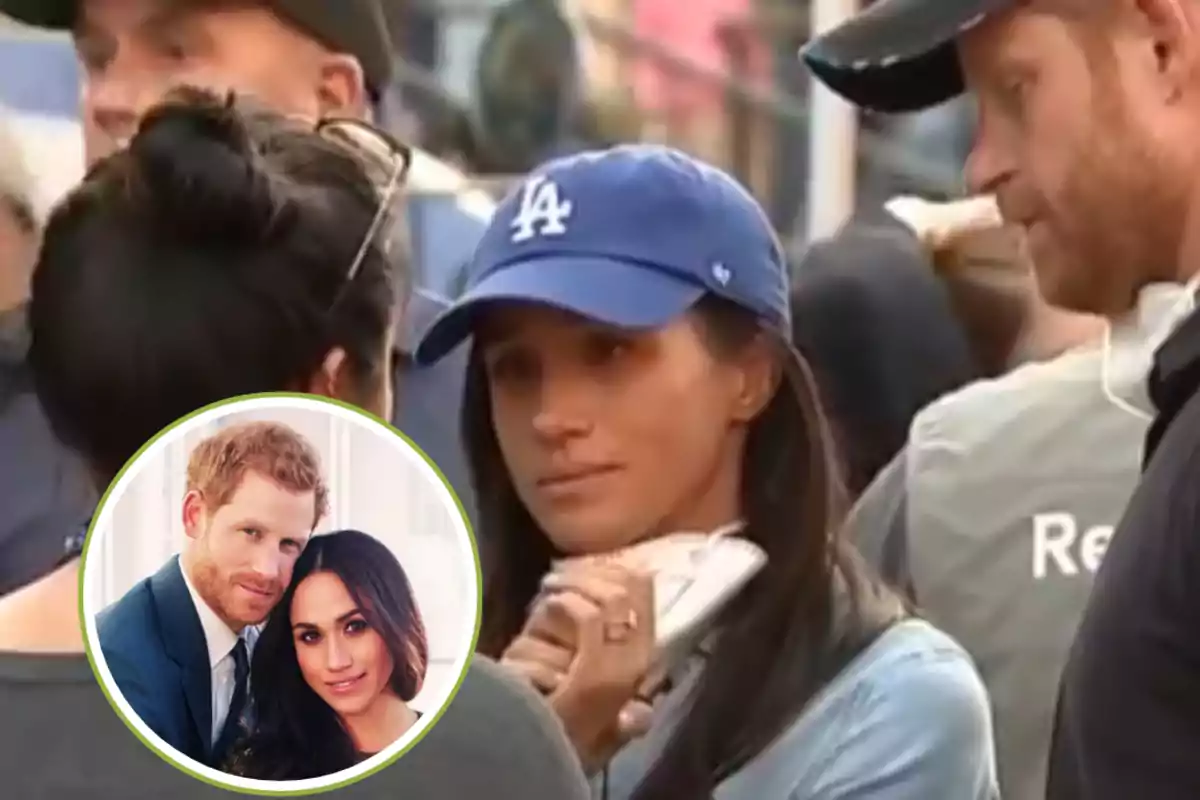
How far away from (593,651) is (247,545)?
0.16 m

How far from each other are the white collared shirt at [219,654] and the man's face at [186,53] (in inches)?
9.0

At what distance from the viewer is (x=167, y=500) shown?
0.59 meters

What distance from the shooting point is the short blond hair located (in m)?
0.59

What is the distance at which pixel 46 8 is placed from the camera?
0.68m

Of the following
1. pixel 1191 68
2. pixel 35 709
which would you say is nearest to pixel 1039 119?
pixel 1191 68

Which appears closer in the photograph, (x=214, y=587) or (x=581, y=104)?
(x=214, y=587)

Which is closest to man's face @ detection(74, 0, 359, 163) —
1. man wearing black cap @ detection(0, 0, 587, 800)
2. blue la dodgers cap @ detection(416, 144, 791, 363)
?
man wearing black cap @ detection(0, 0, 587, 800)

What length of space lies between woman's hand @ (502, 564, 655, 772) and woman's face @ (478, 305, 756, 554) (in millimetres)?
21

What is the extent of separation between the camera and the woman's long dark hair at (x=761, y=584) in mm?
652

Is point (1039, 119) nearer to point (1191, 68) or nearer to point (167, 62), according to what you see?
point (1191, 68)

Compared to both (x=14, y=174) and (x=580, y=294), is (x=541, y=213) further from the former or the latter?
(x=14, y=174)

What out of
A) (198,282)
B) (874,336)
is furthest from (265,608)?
(874,336)

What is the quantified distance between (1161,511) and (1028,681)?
21 cm

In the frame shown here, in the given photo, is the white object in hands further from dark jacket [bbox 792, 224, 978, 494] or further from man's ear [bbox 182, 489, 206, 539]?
man's ear [bbox 182, 489, 206, 539]
